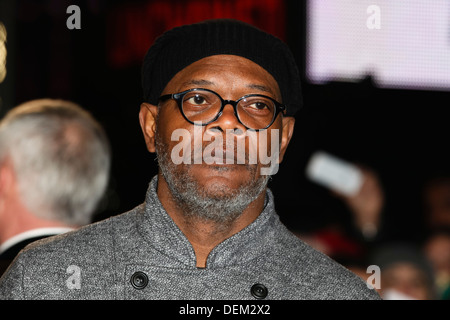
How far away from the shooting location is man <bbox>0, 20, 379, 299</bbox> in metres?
2.07

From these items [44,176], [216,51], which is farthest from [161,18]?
[216,51]

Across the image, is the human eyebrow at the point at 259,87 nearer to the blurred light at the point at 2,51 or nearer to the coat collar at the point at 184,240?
the coat collar at the point at 184,240

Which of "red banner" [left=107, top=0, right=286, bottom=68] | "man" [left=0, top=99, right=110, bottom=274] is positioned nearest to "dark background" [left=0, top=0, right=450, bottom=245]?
"red banner" [left=107, top=0, right=286, bottom=68]

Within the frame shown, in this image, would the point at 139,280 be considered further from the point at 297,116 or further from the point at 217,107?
the point at 297,116

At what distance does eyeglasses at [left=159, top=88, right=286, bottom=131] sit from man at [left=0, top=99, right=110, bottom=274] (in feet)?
2.76

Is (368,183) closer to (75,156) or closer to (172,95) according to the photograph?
(75,156)

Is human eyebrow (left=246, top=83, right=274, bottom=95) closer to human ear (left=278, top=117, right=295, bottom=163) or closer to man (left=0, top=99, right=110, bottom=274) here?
human ear (left=278, top=117, right=295, bottom=163)

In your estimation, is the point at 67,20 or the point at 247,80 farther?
the point at 67,20

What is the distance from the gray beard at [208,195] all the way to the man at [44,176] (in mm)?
789

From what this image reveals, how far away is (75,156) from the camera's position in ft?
9.52

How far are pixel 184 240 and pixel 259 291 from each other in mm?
281

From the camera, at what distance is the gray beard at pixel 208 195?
6.88 feet

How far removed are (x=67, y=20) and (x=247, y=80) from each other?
4.53 metres
